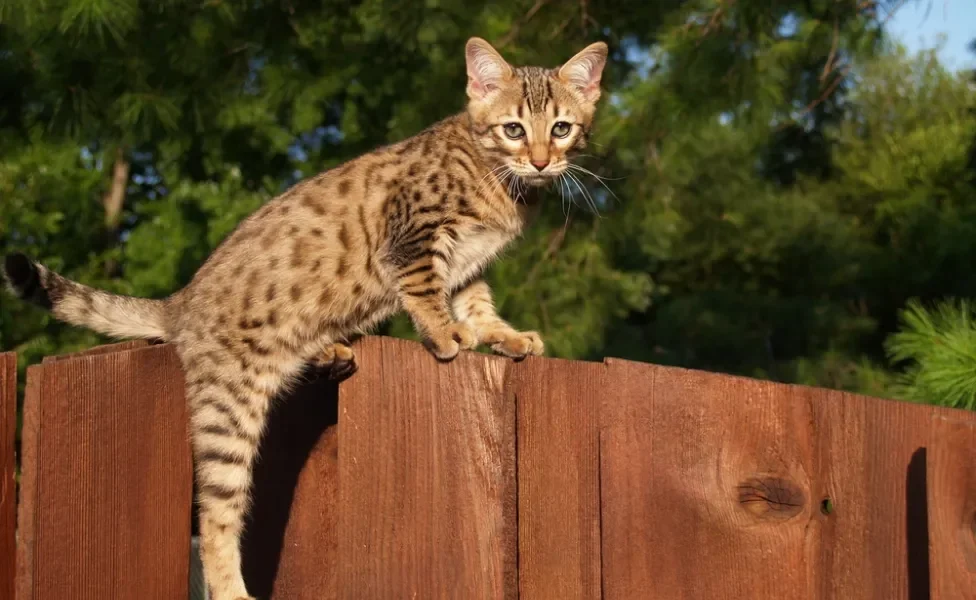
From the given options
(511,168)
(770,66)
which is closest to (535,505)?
(511,168)

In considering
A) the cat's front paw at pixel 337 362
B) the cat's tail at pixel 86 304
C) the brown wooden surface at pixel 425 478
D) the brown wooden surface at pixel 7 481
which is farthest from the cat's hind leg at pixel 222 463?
the brown wooden surface at pixel 7 481

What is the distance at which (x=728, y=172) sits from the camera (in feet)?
42.4

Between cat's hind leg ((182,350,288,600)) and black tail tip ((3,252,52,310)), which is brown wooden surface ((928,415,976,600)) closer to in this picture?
cat's hind leg ((182,350,288,600))

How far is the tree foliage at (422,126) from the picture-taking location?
17.7 ft

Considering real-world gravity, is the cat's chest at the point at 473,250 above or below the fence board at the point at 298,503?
above

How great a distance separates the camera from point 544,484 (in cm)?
221

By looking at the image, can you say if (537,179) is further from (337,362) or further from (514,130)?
(337,362)

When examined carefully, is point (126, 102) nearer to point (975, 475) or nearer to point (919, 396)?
point (919, 396)

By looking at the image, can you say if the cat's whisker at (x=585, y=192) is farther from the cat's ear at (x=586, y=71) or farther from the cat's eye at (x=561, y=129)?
the cat's ear at (x=586, y=71)

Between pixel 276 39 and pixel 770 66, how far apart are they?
111 inches

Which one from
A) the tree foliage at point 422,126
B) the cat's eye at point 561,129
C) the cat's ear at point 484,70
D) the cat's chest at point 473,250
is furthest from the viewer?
the tree foliage at point 422,126

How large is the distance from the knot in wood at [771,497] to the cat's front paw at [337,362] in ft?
3.32

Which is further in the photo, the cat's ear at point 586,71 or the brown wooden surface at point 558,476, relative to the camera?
the cat's ear at point 586,71

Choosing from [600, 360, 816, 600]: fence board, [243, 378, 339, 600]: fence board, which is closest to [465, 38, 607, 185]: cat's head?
[243, 378, 339, 600]: fence board
